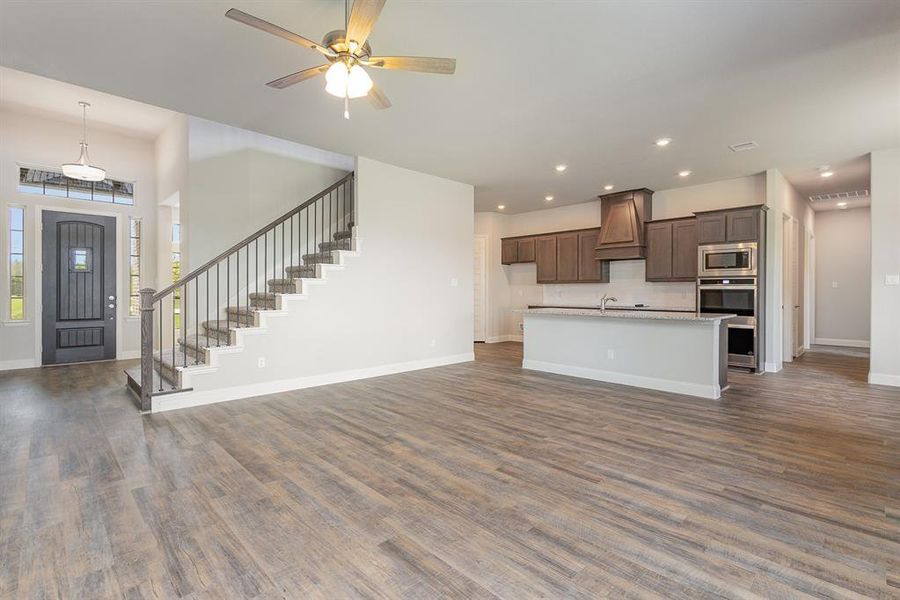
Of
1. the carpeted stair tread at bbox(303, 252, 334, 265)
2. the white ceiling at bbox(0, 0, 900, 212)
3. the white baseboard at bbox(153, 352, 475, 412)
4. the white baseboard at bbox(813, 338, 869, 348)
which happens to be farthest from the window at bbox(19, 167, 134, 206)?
the white baseboard at bbox(813, 338, 869, 348)

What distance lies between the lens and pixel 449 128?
4.58 meters

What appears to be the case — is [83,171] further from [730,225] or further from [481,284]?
[730,225]

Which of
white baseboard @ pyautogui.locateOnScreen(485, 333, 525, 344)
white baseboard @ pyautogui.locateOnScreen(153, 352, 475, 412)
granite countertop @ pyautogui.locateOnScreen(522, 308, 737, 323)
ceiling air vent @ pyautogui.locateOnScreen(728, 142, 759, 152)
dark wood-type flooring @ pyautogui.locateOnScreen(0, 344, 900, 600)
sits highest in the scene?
ceiling air vent @ pyautogui.locateOnScreen(728, 142, 759, 152)

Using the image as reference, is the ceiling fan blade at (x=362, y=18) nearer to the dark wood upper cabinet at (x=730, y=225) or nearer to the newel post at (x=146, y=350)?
the newel post at (x=146, y=350)

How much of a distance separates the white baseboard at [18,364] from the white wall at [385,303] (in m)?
4.08

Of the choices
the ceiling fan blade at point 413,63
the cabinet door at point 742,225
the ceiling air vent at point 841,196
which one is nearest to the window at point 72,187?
the ceiling fan blade at point 413,63

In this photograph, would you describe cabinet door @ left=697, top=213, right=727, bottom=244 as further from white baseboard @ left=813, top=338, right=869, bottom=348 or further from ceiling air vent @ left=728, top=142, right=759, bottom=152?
white baseboard @ left=813, top=338, right=869, bottom=348

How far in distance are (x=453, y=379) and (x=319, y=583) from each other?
392 cm

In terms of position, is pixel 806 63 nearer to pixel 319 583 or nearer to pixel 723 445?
pixel 723 445

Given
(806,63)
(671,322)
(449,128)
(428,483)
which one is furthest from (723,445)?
(449,128)

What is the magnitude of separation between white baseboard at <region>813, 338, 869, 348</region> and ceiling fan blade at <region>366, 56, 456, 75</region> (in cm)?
1027

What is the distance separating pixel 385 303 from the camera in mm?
5953

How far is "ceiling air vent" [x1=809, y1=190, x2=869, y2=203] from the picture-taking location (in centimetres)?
729

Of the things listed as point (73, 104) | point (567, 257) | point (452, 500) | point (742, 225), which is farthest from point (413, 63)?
point (567, 257)
